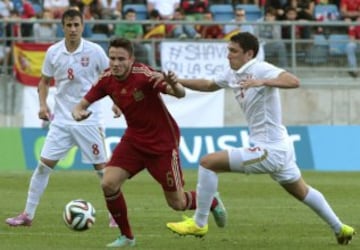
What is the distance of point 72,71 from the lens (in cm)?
1401

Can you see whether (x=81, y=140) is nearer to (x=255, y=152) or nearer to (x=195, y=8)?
(x=255, y=152)

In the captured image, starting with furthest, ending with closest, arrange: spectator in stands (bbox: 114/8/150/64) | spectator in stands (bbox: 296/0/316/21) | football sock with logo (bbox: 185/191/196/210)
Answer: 1. spectator in stands (bbox: 296/0/316/21)
2. spectator in stands (bbox: 114/8/150/64)
3. football sock with logo (bbox: 185/191/196/210)

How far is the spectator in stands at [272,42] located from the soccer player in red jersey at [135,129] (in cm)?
1445

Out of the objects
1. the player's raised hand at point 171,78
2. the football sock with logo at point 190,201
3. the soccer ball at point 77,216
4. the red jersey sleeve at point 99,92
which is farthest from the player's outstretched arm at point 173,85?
the soccer ball at point 77,216

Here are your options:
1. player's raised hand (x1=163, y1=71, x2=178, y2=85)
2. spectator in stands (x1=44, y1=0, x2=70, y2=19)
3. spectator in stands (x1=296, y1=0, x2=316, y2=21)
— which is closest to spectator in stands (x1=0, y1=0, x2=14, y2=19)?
spectator in stands (x1=44, y1=0, x2=70, y2=19)

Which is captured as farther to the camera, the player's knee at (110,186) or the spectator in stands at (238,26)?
the spectator in stands at (238,26)

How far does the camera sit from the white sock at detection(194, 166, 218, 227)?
11641mm

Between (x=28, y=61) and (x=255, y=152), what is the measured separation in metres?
14.7

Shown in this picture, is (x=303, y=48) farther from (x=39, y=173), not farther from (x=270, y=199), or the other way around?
(x=39, y=173)

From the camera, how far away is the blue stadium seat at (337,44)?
1042 inches

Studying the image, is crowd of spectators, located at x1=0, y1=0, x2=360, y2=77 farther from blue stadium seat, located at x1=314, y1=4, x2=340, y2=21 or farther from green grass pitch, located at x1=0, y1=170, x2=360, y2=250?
green grass pitch, located at x1=0, y1=170, x2=360, y2=250

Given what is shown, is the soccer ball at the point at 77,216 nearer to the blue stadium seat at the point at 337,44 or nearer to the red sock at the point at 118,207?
the red sock at the point at 118,207

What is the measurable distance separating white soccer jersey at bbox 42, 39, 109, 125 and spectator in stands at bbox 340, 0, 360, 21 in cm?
1497

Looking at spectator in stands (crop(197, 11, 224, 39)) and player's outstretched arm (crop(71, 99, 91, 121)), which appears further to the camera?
spectator in stands (crop(197, 11, 224, 39))
